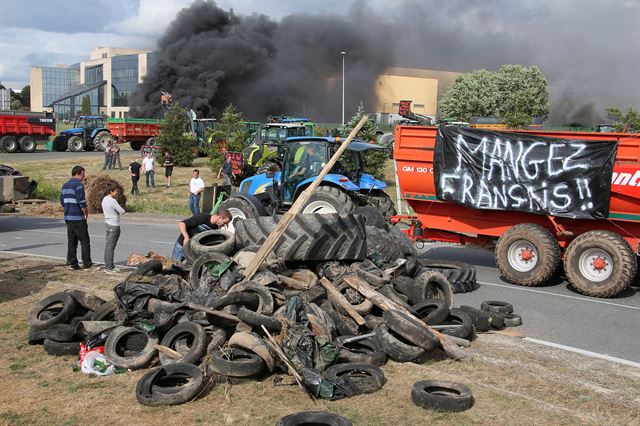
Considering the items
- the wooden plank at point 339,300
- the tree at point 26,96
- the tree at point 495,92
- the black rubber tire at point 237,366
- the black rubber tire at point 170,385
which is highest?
the tree at point 26,96

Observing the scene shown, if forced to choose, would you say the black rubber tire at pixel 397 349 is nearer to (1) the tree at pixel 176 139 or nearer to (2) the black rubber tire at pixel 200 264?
(2) the black rubber tire at pixel 200 264

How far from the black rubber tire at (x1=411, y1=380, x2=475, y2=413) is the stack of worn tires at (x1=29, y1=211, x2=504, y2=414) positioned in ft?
1.52

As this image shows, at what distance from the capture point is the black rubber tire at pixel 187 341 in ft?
22.6

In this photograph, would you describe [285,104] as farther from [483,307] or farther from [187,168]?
[483,307]

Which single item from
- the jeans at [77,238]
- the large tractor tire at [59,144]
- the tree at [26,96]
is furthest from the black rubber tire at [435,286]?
the tree at [26,96]

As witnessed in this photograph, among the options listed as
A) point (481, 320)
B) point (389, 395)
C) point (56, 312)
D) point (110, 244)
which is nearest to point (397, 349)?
point (389, 395)

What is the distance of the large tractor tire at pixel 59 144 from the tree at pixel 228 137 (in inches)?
644

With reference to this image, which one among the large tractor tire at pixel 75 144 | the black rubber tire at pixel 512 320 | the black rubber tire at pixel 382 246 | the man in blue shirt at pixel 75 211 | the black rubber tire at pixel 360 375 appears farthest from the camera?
the large tractor tire at pixel 75 144

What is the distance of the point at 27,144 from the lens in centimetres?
4556

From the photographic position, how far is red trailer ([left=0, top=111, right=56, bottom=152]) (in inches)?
1737

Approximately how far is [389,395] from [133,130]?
4270 cm

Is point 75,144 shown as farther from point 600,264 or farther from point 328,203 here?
point 600,264

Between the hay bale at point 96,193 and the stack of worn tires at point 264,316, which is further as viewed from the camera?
the hay bale at point 96,193

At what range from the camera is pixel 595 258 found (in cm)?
1114
